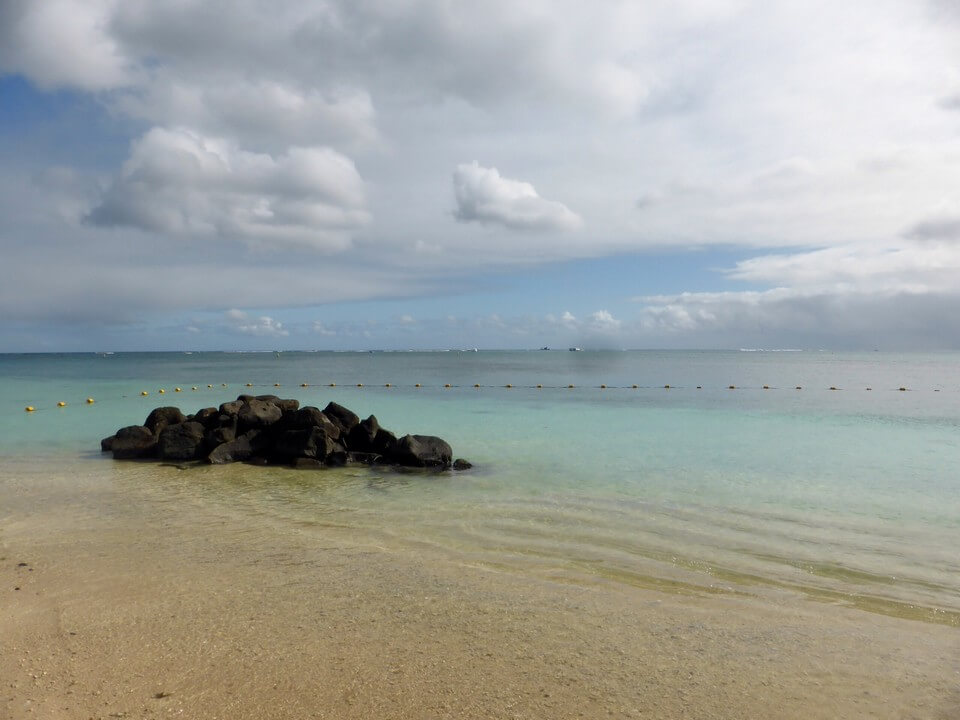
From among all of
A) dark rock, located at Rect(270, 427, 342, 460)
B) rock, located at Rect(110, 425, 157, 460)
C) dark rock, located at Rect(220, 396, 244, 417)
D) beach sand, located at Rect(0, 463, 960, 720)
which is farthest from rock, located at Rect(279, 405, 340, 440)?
beach sand, located at Rect(0, 463, 960, 720)

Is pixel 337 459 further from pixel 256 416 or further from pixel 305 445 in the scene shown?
pixel 256 416

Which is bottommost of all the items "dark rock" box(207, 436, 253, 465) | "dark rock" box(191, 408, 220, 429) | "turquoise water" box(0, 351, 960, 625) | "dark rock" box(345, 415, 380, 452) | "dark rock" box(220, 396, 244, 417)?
"turquoise water" box(0, 351, 960, 625)

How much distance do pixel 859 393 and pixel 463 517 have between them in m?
39.0

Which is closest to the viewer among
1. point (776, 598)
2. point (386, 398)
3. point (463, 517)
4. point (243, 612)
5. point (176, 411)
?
point (243, 612)

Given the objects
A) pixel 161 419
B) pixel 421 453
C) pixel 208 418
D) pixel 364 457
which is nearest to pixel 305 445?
pixel 364 457

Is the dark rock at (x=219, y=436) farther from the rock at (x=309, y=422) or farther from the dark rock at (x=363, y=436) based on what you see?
the dark rock at (x=363, y=436)

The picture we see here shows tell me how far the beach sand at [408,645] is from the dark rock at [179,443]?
7.42m

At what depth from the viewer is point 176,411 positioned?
17.6 metres

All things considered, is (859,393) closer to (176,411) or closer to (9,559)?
(176,411)

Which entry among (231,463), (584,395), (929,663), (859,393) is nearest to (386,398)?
(584,395)

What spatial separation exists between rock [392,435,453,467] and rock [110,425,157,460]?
617 cm

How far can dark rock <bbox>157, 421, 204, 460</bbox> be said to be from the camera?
49.6 feet

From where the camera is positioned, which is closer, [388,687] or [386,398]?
[388,687]

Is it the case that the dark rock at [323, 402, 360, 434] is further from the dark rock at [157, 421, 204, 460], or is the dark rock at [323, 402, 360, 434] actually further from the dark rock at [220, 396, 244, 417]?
the dark rock at [157, 421, 204, 460]
